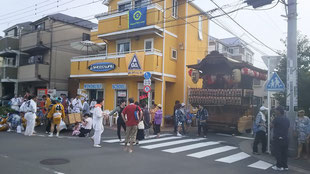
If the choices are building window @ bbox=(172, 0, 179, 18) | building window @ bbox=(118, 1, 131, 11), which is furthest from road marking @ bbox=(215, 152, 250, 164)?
building window @ bbox=(118, 1, 131, 11)

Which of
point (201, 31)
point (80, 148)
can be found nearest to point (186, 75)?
point (201, 31)

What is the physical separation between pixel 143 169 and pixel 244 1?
28.9 ft

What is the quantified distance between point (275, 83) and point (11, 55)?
2772 centimetres

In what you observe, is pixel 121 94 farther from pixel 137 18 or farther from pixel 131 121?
pixel 131 121

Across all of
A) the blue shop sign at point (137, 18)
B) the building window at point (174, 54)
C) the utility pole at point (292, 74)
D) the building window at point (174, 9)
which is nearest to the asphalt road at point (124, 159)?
the utility pole at point (292, 74)

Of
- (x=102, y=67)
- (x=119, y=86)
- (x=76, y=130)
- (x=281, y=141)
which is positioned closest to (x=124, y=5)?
(x=102, y=67)

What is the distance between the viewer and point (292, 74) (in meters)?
9.12

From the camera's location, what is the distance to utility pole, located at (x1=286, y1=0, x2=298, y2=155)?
29.3ft

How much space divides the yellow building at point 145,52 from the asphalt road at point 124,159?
7503mm

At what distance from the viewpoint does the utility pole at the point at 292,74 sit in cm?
895

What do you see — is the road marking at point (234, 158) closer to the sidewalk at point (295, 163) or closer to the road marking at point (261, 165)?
A: the sidewalk at point (295, 163)

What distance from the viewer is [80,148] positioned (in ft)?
29.2

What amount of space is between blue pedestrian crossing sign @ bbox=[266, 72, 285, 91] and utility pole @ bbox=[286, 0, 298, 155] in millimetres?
640

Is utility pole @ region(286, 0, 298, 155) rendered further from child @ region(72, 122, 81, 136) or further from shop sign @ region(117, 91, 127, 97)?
shop sign @ region(117, 91, 127, 97)
